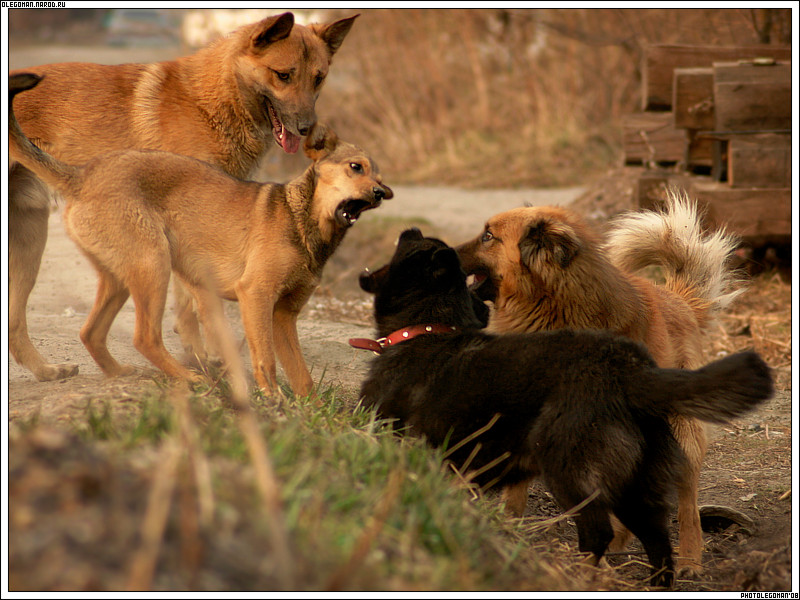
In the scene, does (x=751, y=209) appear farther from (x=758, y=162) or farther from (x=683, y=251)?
(x=683, y=251)

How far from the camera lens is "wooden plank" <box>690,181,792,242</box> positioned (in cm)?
680

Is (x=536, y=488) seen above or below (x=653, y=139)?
below

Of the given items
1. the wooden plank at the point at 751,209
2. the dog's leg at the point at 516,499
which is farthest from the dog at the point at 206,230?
the wooden plank at the point at 751,209

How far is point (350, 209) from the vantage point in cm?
446

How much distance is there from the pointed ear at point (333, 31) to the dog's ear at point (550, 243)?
205 centimetres

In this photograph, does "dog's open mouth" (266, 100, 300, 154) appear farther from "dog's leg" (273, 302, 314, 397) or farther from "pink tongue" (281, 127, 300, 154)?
"dog's leg" (273, 302, 314, 397)

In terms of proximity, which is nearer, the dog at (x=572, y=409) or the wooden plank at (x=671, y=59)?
the dog at (x=572, y=409)

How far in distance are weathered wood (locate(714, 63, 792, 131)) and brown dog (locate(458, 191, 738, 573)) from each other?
2.78 meters

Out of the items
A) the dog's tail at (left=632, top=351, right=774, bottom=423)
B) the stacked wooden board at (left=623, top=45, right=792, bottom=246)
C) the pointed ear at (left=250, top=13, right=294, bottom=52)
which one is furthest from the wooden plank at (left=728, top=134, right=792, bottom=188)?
the dog's tail at (left=632, top=351, right=774, bottom=423)

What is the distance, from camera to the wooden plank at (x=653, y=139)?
8.20 metres

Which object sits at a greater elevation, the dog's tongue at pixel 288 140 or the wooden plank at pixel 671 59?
the wooden plank at pixel 671 59

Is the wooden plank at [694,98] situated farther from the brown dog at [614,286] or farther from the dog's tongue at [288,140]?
the dog's tongue at [288,140]

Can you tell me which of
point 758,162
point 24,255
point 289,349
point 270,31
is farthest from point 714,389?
point 758,162

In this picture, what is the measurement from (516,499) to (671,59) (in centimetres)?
582
